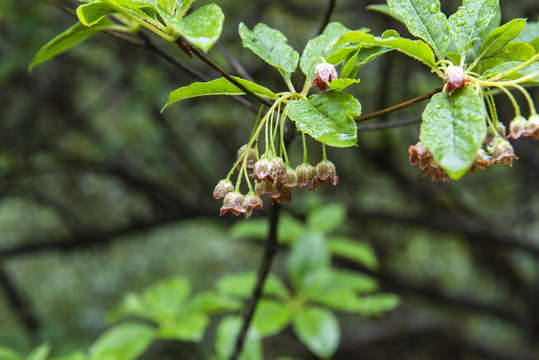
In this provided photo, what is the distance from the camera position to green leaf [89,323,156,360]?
1.77 m

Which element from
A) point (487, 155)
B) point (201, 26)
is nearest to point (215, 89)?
point (201, 26)

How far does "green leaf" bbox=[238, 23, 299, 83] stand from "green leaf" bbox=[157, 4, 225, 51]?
11.6 inches

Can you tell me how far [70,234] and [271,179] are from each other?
11.3 feet

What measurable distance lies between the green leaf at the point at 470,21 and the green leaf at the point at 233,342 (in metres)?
1.38

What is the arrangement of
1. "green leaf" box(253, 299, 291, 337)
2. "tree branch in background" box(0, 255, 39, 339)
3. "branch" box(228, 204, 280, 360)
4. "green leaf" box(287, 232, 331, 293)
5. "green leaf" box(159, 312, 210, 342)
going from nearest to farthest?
1. "branch" box(228, 204, 280, 360)
2. "green leaf" box(159, 312, 210, 342)
3. "green leaf" box(253, 299, 291, 337)
4. "green leaf" box(287, 232, 331, 293)
5. "tree branch in background" box(0, 255, 39, 339)

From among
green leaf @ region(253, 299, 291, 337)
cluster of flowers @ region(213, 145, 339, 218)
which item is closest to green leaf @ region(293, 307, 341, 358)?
green leaf @ region(253, 299, 291, 337)

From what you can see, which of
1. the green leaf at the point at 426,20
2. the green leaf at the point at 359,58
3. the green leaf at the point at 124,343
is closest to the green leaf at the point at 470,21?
the green leaf at the point at 426,20

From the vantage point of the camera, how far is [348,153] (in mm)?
4172

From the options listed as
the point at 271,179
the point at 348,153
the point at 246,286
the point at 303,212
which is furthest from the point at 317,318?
the point at 348,153

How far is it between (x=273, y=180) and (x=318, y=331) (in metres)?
1.11

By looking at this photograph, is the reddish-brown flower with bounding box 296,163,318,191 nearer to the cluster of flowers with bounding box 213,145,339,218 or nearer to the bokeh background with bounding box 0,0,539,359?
the cluster of flowers with bounding box 213,145,339,218

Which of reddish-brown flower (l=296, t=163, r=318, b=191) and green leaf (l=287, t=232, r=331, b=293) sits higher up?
green leaf (l=287, t=232, r=331, b=293)

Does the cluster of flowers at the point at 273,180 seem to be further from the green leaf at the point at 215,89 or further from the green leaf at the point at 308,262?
the green leaf at the point at 308,262

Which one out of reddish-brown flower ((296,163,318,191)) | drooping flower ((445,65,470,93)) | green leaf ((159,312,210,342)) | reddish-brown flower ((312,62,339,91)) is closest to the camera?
drooping flower ((445,65,470,93))
